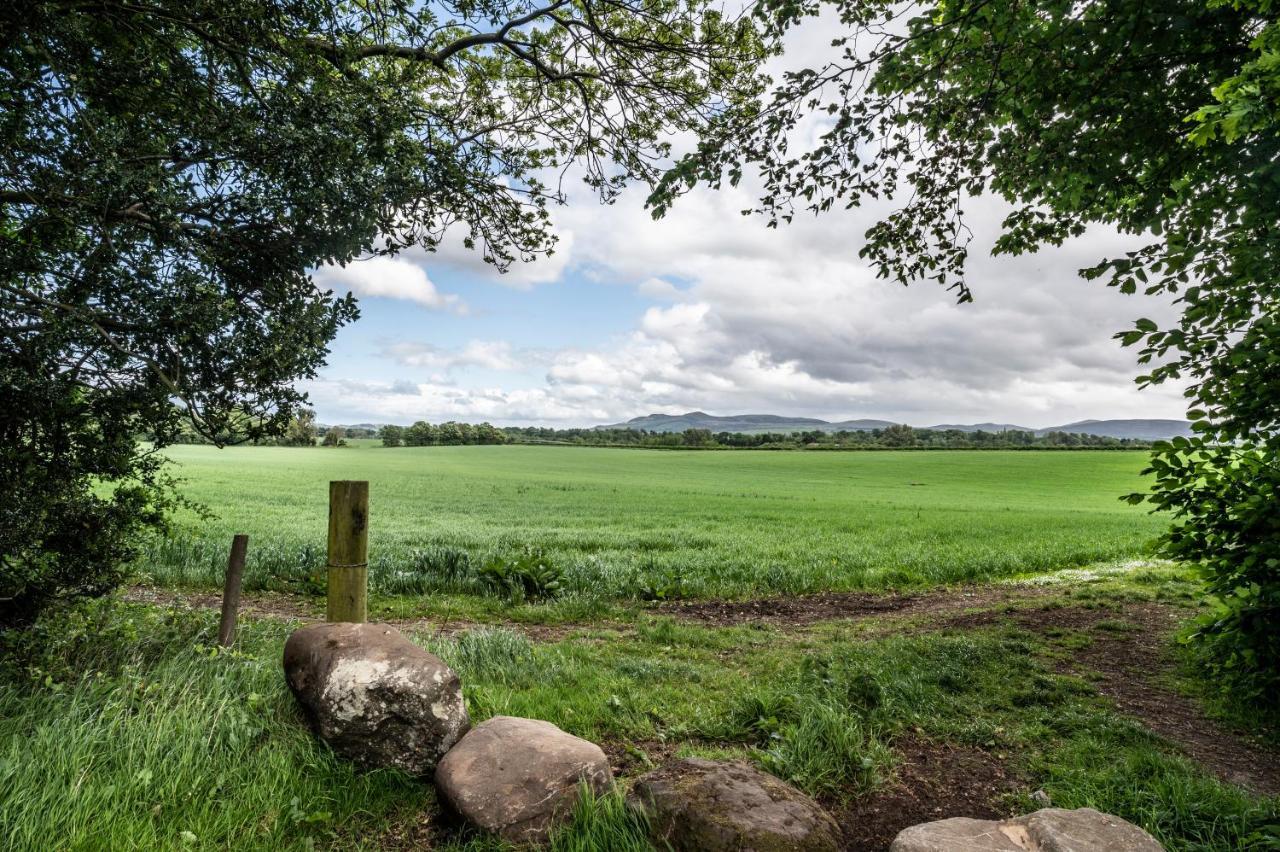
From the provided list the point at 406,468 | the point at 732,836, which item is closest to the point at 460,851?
the point at 732,836

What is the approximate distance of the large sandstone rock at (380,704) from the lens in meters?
4.23

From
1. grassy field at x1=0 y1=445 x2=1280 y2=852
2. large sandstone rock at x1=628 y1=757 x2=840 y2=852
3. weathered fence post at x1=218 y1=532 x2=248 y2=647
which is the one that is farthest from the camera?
weathered fence post at x1=218 y1=532 x2=248 y2=647

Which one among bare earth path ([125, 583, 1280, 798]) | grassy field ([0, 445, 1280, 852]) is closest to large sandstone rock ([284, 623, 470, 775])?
grassy field ([0, 445, 1280, 852])

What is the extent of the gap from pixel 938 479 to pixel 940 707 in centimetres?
5722

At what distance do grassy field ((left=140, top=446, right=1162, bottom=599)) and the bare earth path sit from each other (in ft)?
3.64

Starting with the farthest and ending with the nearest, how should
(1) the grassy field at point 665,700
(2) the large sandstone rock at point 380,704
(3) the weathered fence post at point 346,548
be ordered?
(3) the weathered fence post at point 346,548, (2) the large sandstone rock at point 380,704, (1) the grassy field at point 665,700

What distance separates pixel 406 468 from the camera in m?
55.5

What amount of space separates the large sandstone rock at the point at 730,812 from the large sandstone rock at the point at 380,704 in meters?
1.58

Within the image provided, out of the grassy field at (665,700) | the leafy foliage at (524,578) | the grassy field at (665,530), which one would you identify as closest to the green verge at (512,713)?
the grassy field at (665,700)

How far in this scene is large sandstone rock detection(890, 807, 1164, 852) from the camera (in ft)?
9.55

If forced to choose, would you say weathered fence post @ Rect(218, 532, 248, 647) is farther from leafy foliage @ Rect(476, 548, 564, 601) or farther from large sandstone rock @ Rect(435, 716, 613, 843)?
leafy foliage @ Rect(476, 548, 564, 601)

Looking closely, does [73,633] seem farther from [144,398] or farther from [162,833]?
[162,833]

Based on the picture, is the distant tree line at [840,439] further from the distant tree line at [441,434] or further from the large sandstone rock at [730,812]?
the large sandstone rock at [730,812]

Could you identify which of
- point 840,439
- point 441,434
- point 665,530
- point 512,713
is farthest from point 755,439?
point 512,713
